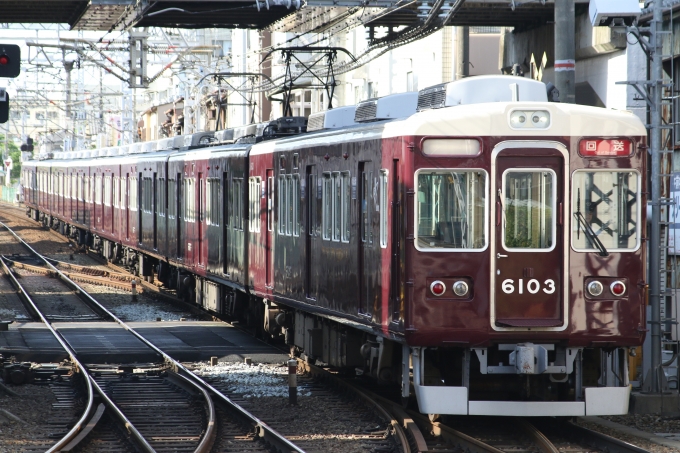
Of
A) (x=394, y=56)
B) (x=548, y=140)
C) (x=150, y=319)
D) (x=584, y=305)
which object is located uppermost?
(x=394, y=56)

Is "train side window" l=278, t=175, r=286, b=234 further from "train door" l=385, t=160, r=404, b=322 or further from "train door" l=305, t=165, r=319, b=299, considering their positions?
"train door" l=385, t=160, r=404, b=322

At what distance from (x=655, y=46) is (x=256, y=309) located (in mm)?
8029

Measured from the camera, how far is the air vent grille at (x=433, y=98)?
10.6 meters

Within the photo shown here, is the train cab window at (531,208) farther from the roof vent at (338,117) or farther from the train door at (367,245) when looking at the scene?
the roof vent at (338,117)

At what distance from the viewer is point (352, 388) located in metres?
12.3

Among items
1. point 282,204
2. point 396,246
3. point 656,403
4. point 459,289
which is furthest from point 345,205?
point 656,403

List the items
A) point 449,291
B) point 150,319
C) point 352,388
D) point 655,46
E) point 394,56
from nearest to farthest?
1. point 449,291
2. point 655,46
3. point 352,388
4. point 150,319
5. point 394,56

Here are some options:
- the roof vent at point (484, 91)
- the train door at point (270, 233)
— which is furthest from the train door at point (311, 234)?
the roof vent at point (484, 91)

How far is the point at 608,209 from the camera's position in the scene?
980 cm

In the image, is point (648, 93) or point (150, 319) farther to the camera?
point (150, 319)

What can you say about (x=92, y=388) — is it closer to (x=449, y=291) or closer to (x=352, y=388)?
(x=352, y=388)

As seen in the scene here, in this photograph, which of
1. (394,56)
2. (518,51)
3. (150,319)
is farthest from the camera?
(394,56)

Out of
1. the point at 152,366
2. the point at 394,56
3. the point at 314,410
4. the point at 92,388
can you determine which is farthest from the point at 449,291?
the point at 394,56

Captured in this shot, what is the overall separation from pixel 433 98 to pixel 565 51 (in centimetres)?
226
